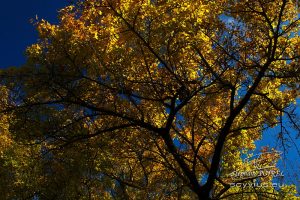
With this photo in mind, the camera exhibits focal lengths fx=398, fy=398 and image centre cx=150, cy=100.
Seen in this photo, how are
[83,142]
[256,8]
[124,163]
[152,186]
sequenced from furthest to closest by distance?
[124,163]
[152,186]
[83,142]
[256,8]

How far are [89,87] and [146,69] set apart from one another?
1971 millimetres

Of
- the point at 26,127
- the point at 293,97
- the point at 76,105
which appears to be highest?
the point at 293,97

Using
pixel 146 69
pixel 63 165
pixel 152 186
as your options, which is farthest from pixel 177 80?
pixel 152 186

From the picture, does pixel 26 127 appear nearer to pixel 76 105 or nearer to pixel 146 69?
pixel 76 105

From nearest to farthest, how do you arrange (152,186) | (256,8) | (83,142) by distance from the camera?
(256,8) < (83,142) < (152,186)

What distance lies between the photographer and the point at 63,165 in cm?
1439

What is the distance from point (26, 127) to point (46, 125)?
594 millimetres

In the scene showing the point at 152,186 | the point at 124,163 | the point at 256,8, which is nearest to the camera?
the point at 256,8

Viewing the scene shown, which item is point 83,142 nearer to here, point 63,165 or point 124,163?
point 63,165

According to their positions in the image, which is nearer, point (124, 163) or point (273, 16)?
point (273, 16)

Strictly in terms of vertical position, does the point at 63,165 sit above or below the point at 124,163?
below

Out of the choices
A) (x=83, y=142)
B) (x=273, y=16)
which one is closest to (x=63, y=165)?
(x=83, y=142)

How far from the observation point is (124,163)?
18781 millimetres

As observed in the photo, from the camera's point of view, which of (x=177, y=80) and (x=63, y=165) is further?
(x=63, y=165)
